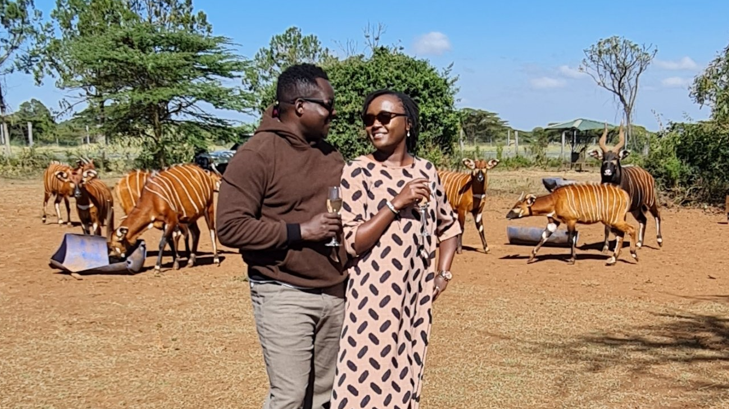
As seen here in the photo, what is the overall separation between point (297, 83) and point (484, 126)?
48.3 m

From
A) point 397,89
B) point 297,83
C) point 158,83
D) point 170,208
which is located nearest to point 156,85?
point 158,83

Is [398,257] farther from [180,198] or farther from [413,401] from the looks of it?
[180,198]

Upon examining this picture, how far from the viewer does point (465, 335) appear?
697 cm

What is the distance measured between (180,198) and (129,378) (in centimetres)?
485

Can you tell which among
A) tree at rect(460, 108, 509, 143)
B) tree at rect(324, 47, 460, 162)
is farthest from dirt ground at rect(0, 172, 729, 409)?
tree at rect(460, 108, 509, 143)

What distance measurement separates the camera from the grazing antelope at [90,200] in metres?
11.7

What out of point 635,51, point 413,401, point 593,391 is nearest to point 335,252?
point 413,401

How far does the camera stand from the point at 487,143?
159 ft

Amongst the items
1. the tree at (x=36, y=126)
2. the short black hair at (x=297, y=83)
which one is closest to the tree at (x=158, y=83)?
the tree at (x=36, y=126)

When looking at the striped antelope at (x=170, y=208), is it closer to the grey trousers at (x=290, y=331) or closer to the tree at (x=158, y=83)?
the grey trousers at (x=290, y=331)

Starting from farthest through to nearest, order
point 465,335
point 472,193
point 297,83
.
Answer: point 472,193 < point 465,335 < point 297,83

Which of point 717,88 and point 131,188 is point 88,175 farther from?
point 717,88

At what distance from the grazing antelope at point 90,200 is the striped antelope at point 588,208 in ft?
21.9

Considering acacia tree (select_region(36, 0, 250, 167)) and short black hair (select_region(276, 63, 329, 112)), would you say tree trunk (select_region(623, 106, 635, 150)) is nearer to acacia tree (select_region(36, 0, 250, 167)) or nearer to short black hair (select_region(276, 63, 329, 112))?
acacia tree (select_region(36, 0, 250, 167))
